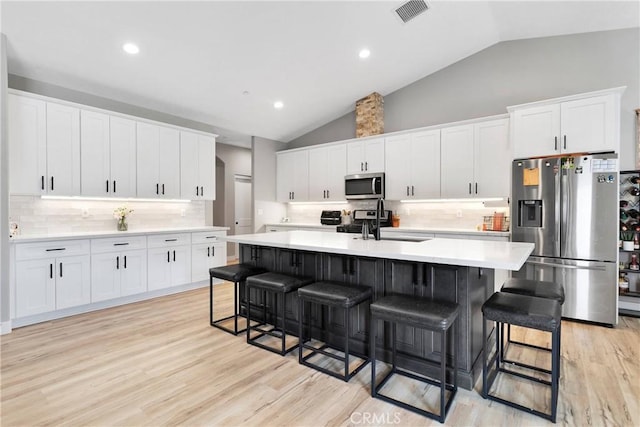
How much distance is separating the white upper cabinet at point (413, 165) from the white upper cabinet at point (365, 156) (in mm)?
123

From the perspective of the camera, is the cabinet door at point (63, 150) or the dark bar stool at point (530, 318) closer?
the dark bar stool at point (530, 318)

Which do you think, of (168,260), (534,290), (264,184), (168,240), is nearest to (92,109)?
(168,240)

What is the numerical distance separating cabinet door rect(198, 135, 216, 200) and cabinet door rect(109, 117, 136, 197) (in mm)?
1015

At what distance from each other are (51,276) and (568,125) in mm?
5918

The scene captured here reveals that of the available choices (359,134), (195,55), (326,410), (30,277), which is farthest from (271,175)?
(326,410)

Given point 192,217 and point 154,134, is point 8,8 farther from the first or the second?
→ point 192,217

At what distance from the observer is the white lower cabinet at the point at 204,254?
4938 millimetres

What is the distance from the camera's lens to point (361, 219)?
5.59 meters

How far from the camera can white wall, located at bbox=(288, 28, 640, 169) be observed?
3.84 m

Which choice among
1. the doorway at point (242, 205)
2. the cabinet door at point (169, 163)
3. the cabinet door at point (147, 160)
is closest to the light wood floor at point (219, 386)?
the cabinet door at point (147, 160)

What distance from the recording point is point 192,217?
5465 millimetres

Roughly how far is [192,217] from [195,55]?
262 cm

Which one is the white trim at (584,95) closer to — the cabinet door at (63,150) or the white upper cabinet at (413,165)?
the white upper cabinet at (413,165)

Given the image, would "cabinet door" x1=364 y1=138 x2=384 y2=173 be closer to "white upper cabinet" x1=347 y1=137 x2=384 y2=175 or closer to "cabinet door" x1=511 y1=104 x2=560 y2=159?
"white upper cabinet" x1=347 y1=137 x2=384 y2=175
